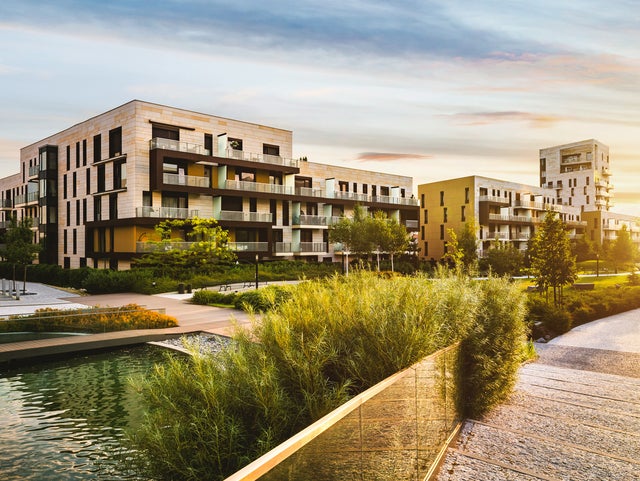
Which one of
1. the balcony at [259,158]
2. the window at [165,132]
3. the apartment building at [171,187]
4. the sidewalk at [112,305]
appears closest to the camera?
the sidewalk at [112,305]

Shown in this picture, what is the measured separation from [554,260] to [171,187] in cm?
2655

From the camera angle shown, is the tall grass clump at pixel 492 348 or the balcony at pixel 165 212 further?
the balcony at pixel 165 212

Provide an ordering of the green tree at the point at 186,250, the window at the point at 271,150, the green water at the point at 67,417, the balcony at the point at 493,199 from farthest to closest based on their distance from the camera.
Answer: the balcony at the point at 493,199
the window at the point at 271,150
the green tree at the point at 186,250
the green water at the point at 67,417

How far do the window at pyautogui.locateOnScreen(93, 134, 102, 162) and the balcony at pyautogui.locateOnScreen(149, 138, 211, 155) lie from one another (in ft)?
22.6

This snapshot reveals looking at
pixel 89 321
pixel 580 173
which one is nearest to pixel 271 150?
pixel 89 321

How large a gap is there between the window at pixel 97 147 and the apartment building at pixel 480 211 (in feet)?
128

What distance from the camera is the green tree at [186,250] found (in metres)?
33.0

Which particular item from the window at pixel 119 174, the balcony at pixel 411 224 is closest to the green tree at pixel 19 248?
the window at pixel 119 174

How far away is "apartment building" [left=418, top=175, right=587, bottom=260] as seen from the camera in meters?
59.2

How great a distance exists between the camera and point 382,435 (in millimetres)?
3922

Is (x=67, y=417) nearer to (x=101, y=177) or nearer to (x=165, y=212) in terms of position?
(x=165, y=212)

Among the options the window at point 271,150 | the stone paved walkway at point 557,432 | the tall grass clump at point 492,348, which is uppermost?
the window at point 271,150

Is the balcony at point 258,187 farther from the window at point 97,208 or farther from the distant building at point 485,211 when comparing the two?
the distant building at point 485,211

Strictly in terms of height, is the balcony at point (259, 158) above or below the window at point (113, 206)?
above
